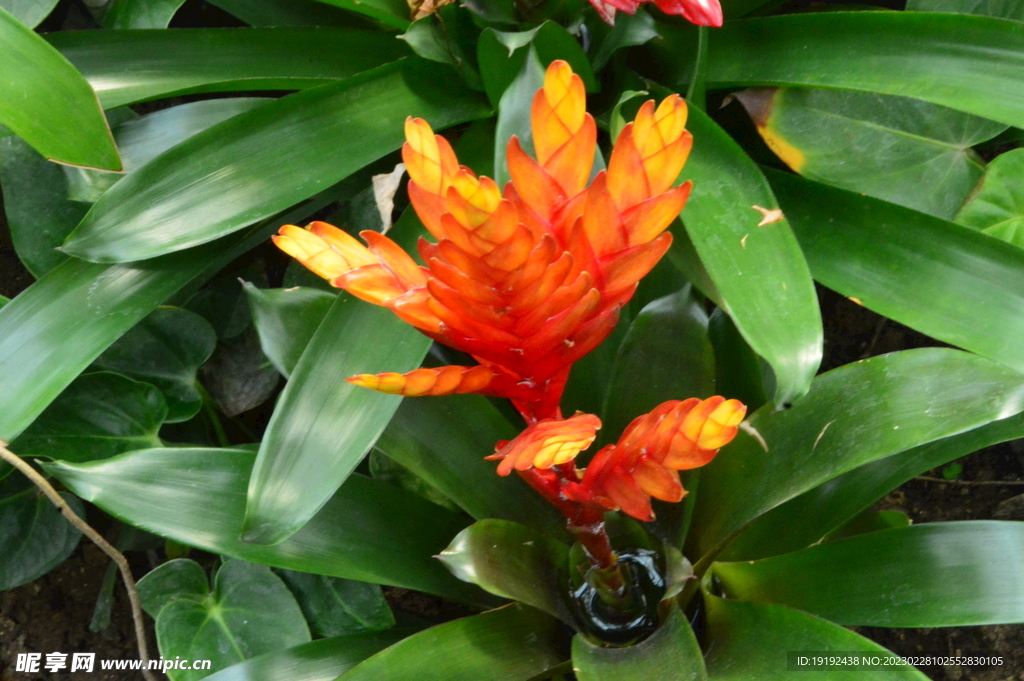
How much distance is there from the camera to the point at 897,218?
2.77ft

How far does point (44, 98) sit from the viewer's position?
0.85 m

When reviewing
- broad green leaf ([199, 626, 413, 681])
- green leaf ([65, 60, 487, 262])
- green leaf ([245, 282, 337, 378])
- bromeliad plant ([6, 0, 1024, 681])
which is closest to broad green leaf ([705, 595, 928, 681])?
bromeliad plant ([6, 0, 1024, 681])

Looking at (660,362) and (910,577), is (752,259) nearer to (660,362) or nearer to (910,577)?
(660,362)

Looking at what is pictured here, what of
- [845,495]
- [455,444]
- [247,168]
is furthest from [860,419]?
[247,168]

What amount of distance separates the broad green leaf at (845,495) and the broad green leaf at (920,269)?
0.10m

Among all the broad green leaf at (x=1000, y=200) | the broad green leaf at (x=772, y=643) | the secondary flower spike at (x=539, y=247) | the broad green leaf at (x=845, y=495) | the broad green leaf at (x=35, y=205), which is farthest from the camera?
the broad green leaf at (x=35, y=205)

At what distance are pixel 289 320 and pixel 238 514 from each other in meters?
0.21

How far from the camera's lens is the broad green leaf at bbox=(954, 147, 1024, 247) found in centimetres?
100

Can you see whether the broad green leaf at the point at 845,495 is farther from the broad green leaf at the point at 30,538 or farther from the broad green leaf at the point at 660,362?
the broad green leaf at the point at 30,538

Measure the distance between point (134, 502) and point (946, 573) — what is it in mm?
821

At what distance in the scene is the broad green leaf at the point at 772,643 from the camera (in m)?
0.68

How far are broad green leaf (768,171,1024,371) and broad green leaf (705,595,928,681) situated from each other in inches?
11.9

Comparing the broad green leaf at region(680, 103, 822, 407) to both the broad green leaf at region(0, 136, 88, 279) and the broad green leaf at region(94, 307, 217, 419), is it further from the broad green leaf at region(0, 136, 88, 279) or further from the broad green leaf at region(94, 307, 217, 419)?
the broad green leaf at region(0, 136, 88, 279)

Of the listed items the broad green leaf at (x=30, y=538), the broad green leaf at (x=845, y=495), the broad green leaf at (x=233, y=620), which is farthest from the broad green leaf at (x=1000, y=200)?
the broad green leaf at (x=30, y=538)
